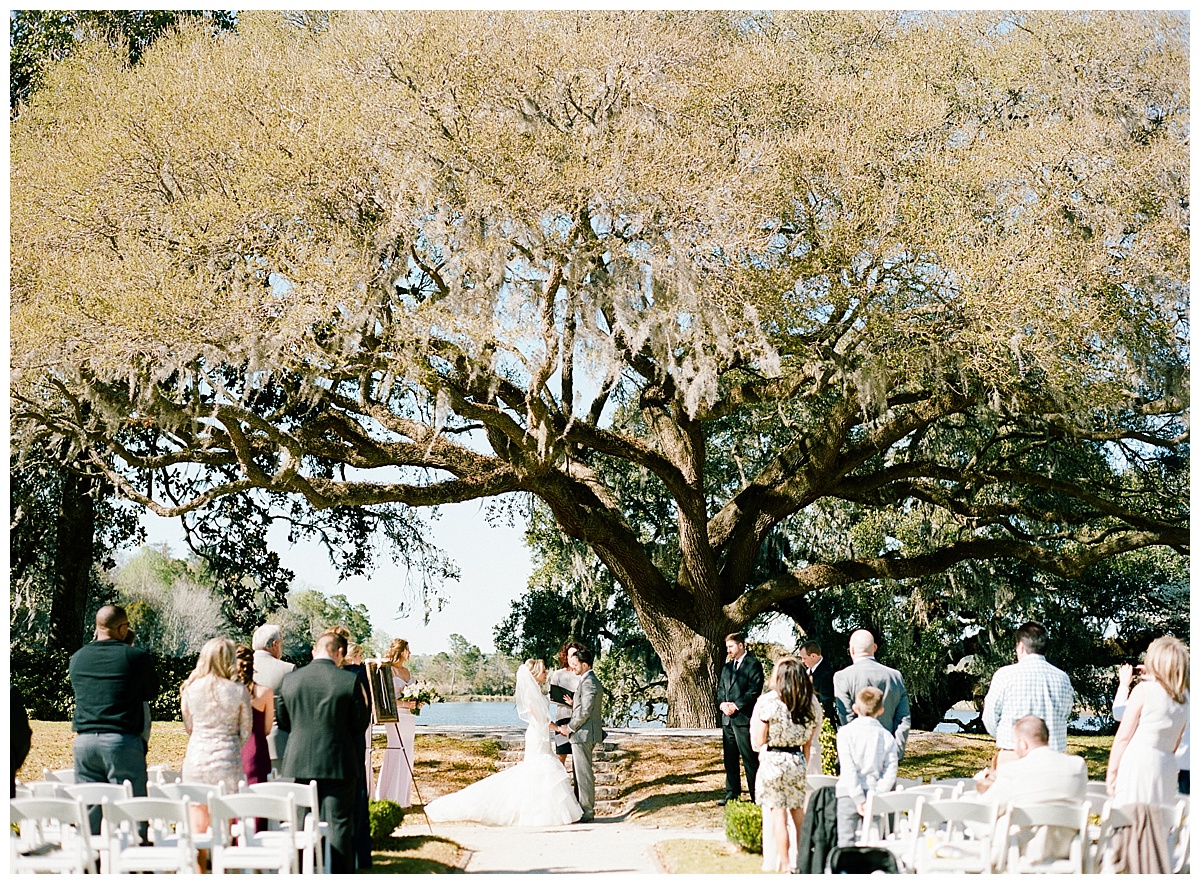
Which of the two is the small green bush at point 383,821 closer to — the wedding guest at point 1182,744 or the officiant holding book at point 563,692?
the officiant holding book at point 563,692

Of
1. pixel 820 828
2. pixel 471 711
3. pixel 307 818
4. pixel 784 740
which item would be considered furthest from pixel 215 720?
pixel 471 711

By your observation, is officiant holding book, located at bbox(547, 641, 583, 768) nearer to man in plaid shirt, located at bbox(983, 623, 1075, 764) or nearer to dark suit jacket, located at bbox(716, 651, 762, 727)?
dark suit jacket, located at bbox(716, 651, 762, 727)

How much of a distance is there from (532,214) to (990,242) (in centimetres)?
427

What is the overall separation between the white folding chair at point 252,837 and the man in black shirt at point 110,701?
0.87 meters

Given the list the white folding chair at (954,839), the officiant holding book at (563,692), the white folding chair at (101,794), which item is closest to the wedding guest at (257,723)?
the white folding chair at (101,794)

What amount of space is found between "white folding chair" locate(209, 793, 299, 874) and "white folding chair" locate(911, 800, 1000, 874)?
3.20 meters

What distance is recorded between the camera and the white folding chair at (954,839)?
19.3 feet

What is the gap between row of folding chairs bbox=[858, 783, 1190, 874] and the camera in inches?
228

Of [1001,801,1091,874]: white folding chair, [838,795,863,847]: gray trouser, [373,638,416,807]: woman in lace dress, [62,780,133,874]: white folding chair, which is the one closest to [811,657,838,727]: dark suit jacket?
[838,795,863,847]: gray trouser

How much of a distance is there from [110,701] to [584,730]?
176 inches

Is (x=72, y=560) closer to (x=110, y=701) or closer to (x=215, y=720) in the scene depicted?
(x=110, y=701)

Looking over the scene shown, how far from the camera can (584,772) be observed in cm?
1038

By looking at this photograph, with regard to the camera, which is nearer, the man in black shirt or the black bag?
the black bag

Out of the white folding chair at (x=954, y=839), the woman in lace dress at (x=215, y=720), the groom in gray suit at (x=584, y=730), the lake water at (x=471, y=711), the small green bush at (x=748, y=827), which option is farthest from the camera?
the lake water at (x=471, y=711)
